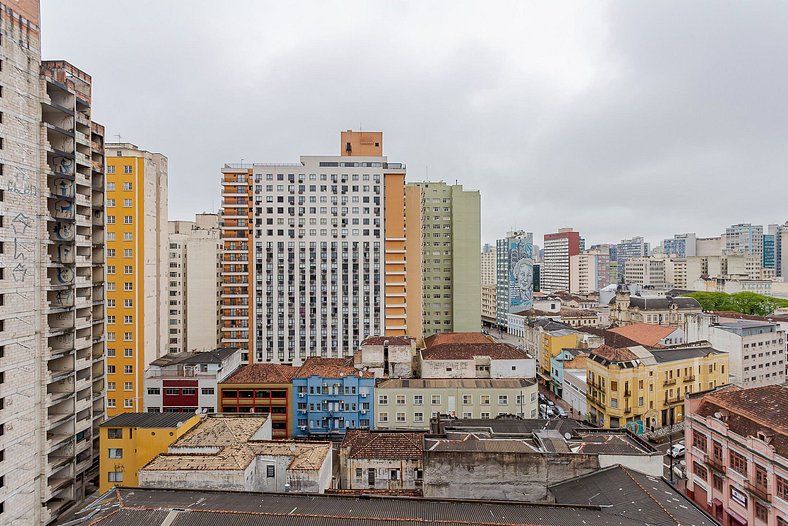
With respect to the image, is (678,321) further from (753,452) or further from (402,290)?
(753,452)

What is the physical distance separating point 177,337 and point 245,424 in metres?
58.3

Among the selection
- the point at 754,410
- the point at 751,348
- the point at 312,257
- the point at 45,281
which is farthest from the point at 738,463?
the point at 312,257

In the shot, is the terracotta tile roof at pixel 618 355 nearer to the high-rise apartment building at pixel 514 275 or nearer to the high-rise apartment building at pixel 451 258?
the high-rise apartment building at pixel 451 258

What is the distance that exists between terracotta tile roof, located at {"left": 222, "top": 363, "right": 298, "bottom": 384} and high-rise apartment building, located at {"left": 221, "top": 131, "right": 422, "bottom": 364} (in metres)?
18.4

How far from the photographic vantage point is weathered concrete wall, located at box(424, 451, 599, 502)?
29516 millimetres

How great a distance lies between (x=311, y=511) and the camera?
25406 mm

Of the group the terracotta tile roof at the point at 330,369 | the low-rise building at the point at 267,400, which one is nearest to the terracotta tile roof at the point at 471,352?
the terracotta tile roof at the point at 330,369

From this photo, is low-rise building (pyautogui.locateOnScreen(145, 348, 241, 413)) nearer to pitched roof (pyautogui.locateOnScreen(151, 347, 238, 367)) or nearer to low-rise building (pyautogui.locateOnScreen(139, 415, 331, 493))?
pitched roof (pyautogui.locateOnScreen(151, 347, 238, 367))

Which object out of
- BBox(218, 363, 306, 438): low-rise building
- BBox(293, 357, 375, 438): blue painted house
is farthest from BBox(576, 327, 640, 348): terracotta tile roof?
BBox(218, 363, 306, 438): low-rise building

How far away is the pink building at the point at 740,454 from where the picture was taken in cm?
2997

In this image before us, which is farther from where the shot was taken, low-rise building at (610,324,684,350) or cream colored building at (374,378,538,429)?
low-rise building at (610,324,684,350)

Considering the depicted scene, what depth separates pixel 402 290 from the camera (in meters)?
80.4

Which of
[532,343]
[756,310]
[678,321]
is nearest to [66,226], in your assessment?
[532,343]

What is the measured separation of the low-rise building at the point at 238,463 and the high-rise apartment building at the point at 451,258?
235ft
